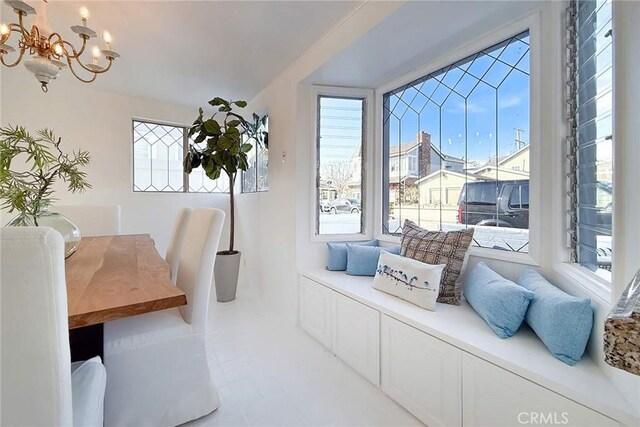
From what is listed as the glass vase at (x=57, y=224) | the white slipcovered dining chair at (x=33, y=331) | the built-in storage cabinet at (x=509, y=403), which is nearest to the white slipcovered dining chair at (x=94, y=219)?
the glass vase at (x=57, y=224)

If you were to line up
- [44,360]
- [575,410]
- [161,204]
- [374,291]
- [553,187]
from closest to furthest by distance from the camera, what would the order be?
[44,360]
[575,410]
[553,187]
[374,291]
[161,204]

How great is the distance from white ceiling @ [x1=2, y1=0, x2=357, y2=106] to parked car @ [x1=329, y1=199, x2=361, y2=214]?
137 centimetres

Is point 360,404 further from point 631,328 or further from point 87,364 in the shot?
point 631,328

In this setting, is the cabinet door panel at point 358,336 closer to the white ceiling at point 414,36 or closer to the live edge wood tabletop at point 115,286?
the live edge wood tabletop at point 115,286

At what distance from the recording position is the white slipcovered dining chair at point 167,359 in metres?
1.30

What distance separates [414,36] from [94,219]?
309 cm

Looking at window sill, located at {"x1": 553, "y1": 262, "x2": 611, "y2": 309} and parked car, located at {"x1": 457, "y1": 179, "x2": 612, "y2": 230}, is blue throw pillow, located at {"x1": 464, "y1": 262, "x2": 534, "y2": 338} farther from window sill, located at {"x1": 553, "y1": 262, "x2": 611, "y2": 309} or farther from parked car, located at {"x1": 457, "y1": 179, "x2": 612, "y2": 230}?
parked car, located at {"x1": 457, "y1": 179, "x2": 612, "y2": 230}

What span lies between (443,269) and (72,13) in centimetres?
303

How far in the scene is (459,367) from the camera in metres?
1.32

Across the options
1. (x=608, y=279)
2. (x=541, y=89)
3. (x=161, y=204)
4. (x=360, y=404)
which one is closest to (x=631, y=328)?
(x=608, y=279)

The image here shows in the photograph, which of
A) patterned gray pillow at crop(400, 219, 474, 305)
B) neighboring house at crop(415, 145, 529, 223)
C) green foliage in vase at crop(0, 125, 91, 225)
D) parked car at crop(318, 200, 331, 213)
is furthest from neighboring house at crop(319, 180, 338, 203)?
green foliage in vase at crop(0, 125, 91, 225)

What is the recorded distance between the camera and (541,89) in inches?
62.9

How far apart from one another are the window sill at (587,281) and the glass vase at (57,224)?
2.33m

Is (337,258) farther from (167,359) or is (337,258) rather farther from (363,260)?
(167,359)
